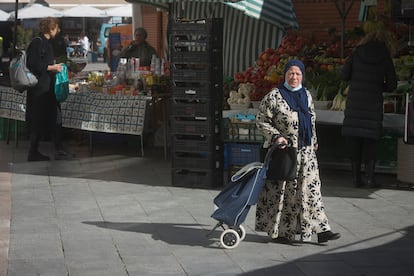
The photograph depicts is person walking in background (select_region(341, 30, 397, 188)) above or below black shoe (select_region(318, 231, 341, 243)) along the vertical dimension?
above

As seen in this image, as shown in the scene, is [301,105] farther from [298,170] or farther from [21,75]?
[21,75]

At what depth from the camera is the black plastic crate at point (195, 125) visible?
1023 cm

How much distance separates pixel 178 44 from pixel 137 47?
550 cm

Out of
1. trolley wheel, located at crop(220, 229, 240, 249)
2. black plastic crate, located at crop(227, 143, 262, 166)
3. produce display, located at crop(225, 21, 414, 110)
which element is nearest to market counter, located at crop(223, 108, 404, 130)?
produce display, located at crop(225, 21, 414, 110)

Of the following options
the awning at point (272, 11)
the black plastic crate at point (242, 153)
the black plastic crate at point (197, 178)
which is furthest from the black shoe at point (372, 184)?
the awning at point (272, 11)

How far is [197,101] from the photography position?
10297 millimetres

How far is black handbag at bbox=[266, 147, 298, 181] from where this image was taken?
7.28 m

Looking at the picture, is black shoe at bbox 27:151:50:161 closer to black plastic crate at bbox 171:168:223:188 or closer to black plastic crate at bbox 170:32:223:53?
black plastic crate at bbox 171:168:223:188

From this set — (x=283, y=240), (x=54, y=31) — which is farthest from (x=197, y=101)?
(x=283, y=240)

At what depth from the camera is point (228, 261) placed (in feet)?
23.0

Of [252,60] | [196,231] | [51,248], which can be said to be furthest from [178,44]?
[252,60]

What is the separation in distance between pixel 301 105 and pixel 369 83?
282cm

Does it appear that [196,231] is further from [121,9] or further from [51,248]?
[121,9]

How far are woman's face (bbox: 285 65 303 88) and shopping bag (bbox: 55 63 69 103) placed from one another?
5509 mm
